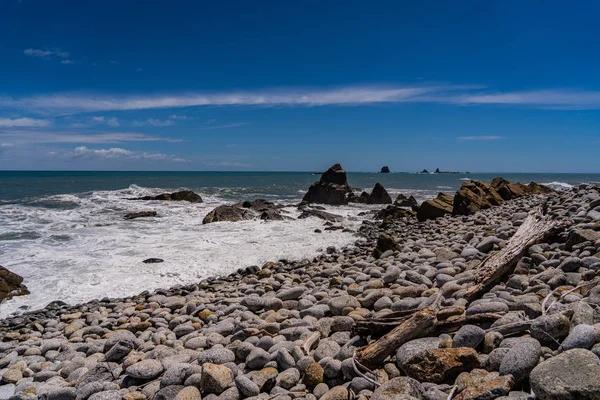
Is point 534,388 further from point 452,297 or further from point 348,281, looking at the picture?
point 348,281

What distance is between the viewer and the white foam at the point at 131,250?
332 inches

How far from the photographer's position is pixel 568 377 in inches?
89.1

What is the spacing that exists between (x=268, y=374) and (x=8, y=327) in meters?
5.23

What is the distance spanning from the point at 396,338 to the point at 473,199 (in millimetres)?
13262

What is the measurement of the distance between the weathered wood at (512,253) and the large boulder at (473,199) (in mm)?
8357

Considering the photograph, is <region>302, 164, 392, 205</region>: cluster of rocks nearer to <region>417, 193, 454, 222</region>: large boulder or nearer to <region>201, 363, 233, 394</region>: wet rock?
<region>417, 193, 454, 222</region>: large boulder

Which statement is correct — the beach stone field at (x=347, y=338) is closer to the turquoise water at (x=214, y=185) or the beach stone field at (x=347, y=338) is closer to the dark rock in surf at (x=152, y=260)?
the dark rock in surf at (x=152, y=260)

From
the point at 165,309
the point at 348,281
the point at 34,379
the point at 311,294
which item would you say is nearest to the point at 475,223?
the point at 348,281

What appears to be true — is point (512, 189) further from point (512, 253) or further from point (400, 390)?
point (400, 390)

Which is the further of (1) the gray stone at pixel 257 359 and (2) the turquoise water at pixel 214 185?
(2) the turquoise water at pixel 214 185

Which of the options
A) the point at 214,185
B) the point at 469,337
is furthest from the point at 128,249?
the point at 214,185

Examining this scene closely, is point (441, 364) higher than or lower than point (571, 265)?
lower

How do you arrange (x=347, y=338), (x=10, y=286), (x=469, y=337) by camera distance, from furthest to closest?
(x=10, y=286) → (x=347, y=338) → (x=469, y=337)

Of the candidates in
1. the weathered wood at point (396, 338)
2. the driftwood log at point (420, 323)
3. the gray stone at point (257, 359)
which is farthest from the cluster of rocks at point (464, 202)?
the gray stone at point (257, 359)
